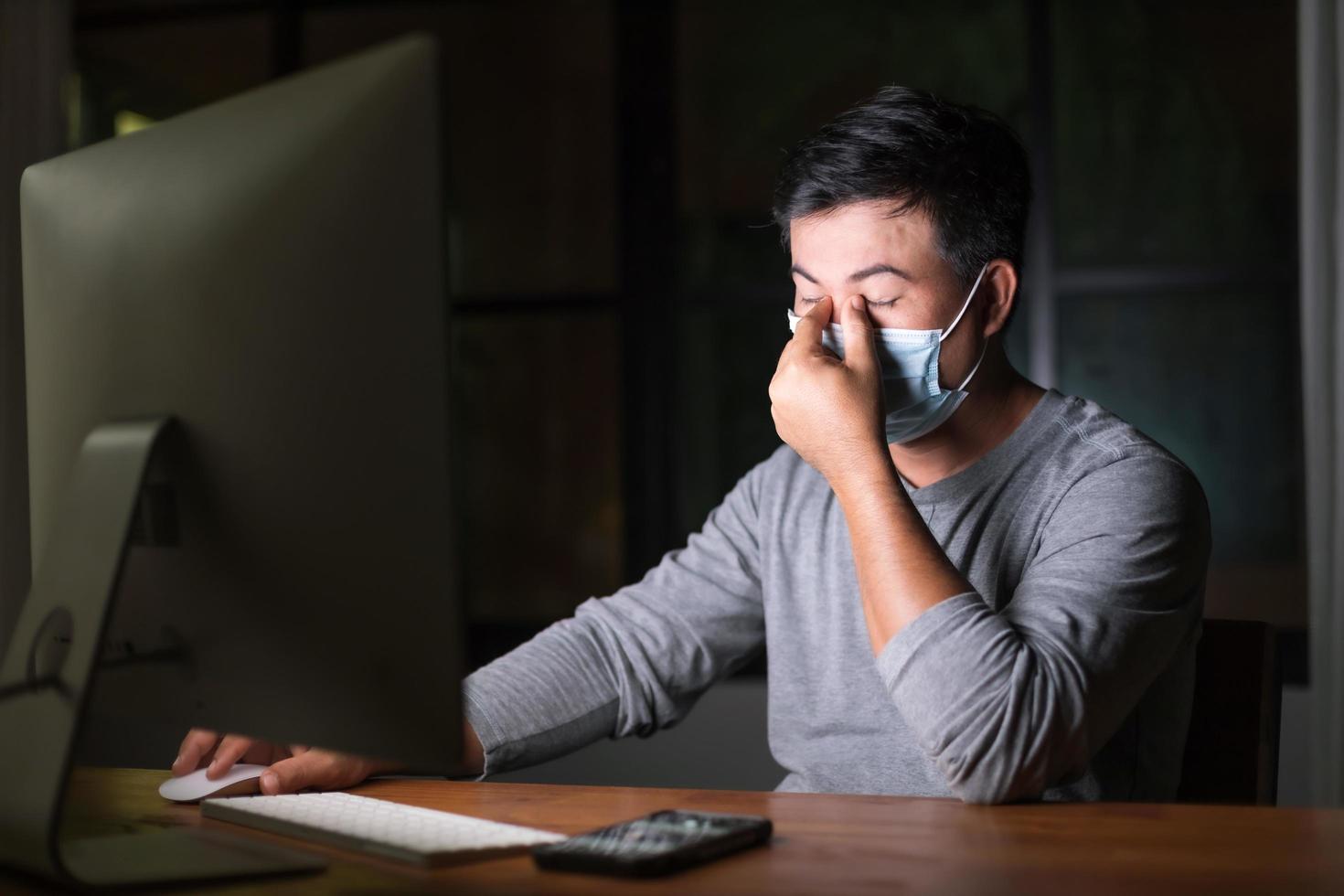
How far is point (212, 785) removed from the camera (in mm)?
1071

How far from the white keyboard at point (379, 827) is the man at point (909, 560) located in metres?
0.08

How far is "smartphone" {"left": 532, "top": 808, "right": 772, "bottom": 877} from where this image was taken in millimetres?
795

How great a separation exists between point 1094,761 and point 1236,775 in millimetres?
149

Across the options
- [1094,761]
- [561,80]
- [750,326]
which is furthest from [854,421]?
[561,80]

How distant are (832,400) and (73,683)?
0.71 meters

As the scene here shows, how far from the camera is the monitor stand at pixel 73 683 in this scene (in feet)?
2.57

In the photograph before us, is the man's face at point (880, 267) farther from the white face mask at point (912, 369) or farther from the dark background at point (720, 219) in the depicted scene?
the dark background at point (720, 219)

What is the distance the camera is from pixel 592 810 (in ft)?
3.29

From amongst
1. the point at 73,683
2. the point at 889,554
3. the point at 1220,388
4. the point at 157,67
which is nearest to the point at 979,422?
the point at 889,554

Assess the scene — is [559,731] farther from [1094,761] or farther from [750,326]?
[750,326]

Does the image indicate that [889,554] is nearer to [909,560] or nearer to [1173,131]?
[909,560]

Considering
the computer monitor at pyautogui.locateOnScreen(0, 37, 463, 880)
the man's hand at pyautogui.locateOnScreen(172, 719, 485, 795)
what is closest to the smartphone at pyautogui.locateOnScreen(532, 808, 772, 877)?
the computer monitor at pyautogui.locateOnScreen(0, 37, 463, 880)

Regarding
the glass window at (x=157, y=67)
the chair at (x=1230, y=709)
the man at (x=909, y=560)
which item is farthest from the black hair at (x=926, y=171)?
the glass window at (x=157, y=67)

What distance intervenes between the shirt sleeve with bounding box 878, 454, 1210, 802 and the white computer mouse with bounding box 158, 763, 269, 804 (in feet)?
1.80
